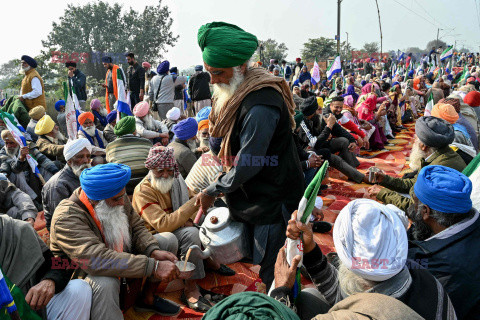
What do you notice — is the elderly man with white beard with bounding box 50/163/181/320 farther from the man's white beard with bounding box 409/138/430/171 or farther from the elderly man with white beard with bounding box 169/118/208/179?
the man's white beard with bounding box 409/138/430/171

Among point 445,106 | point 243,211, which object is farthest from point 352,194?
point 243,211

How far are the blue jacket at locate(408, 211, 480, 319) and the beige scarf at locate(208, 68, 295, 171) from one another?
3.46 feet

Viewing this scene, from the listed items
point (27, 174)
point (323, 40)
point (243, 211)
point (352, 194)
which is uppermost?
point (243, 211)

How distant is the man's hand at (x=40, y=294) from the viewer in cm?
208

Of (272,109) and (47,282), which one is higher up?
(272,109)

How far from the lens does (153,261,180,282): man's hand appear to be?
96.8 inches

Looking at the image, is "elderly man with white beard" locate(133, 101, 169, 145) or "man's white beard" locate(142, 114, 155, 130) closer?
"elderly man with white beard" locate(133, 101, 169, 145)

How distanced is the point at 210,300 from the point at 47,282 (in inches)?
50.9

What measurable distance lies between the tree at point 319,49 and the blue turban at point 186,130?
50159mm

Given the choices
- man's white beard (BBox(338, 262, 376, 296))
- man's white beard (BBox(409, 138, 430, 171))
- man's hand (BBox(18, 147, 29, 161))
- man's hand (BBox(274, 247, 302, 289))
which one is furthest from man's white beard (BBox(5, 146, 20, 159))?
man's white beard (BBox(409, 138, 430, 171))

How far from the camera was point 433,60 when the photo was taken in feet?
64.0

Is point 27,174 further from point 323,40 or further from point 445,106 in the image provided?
point 323,40

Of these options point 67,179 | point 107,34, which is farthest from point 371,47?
point 67,179

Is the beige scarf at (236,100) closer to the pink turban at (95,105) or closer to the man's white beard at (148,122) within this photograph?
the man's white beard at (148,122)
